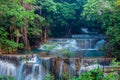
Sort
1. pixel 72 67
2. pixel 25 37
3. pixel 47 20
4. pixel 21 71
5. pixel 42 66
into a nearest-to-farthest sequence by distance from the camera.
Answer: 1. pixel 72 67
2. pixel 21 71
3. pixel 42 66
4. pixel 25 37
5. pixel 47 20

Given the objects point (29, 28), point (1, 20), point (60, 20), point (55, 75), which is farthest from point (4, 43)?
point (60, 20)

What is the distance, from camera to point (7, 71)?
17.1 m

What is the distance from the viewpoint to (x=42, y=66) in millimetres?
17031

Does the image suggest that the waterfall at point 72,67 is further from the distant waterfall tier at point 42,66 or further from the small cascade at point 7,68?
the small cascade at point 7,68

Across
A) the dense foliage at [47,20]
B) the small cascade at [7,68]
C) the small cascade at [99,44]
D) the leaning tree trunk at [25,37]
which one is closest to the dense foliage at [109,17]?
the dense foliage at [47,20]

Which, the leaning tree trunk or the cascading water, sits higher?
the leaning tree trunk

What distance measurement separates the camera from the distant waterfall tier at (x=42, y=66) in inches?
645

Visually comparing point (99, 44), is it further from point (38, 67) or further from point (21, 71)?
point (21, 71)

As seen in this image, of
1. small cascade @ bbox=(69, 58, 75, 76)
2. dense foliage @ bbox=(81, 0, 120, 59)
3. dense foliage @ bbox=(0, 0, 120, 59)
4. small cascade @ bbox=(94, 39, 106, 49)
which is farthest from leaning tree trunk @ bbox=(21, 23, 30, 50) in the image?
small cascade @ bbox=(69, 58, 75, 76)

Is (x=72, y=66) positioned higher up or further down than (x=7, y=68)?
higher up

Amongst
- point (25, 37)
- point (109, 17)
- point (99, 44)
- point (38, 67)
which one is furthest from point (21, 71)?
point (99, 44)

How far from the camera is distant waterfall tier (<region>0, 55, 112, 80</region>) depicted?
53.7ft

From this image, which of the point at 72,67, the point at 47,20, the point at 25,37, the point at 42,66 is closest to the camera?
the point at 72,67

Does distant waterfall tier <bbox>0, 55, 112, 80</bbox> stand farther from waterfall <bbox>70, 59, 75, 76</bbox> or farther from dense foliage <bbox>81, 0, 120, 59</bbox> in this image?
dense foliage <bbox>81, 0, 120, 59</bbox>
